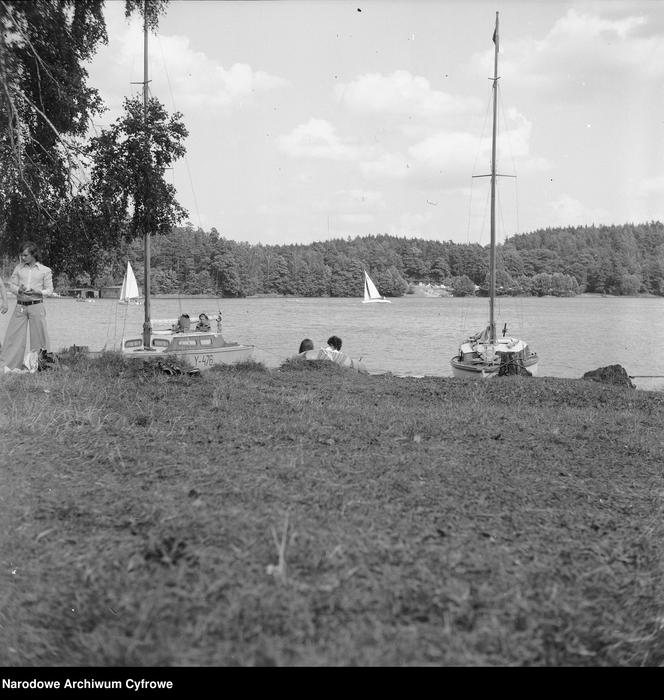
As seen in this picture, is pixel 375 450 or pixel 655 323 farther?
pixel 655 323

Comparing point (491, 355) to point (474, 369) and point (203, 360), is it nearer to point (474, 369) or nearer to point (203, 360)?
point (474, 369)

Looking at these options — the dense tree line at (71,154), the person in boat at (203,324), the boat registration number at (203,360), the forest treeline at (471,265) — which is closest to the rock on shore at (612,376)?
the dense tree line at (71,154)

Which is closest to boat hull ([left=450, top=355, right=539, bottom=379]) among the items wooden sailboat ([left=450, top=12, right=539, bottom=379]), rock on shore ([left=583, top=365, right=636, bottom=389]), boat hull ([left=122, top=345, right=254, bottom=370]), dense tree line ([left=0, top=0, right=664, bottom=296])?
wooden sailboat ([left=450, top=12, right=539, bottom=379])

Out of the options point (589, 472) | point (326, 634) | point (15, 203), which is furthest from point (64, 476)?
point (15, 203)

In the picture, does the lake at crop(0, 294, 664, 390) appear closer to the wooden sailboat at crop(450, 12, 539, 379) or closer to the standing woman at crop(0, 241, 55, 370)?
the wooden sailboat at crop(450, 12, 539, 379)

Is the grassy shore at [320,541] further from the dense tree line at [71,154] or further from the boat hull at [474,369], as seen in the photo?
the boat hull at [474,369]

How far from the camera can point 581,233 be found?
128 m

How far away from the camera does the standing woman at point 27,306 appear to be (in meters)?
10.1

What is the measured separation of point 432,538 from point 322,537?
56cm

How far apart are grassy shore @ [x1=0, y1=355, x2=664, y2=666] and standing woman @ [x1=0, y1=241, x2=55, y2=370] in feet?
13.9

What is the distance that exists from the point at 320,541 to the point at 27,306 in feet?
28.5

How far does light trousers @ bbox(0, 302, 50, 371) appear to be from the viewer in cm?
1044

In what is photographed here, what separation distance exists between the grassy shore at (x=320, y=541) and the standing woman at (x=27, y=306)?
13.9 feet
